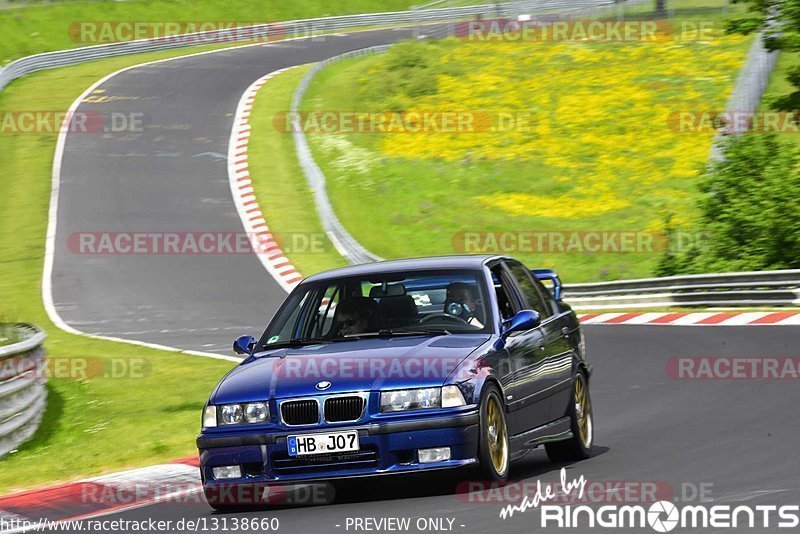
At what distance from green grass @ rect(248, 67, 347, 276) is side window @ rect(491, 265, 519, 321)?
59.3ft

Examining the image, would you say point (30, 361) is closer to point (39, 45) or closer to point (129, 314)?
point (129, 314)

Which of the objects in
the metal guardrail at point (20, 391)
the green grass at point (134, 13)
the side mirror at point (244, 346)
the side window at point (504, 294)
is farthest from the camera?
the green grass at point (134, 13)

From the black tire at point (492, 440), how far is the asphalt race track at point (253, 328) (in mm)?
276

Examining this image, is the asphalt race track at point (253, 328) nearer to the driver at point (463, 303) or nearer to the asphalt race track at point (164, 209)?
the asphalt race track at point (164, 209)

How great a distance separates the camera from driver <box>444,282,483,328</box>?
9273 millimetres

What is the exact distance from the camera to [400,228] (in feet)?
110

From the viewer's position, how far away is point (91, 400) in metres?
16.3

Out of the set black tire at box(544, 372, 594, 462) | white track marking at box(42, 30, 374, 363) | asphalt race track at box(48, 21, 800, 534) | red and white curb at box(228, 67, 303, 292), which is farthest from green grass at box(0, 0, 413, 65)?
black tire at box(544, 372, 594, 462)

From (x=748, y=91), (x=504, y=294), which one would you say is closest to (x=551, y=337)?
(x=504, y=294)

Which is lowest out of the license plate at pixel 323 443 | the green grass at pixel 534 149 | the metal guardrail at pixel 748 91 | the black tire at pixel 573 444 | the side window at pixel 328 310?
the green grass at pixel 534 149

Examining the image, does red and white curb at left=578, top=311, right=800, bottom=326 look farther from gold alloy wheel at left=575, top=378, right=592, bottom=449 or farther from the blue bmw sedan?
the blue bmw sedan

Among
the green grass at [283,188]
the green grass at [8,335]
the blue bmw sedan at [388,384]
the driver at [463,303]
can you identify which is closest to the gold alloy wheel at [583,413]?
the blue bmw sedan at [388,384]

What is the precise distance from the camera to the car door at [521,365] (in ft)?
29.9

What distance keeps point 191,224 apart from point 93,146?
9.61 meters
